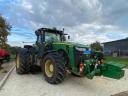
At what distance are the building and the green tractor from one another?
54.1 metres

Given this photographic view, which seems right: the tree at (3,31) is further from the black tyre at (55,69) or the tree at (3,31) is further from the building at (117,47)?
the building at (117,47)

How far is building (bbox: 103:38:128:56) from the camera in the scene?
65.3 meters

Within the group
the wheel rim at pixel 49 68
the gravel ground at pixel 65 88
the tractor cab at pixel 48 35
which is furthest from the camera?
the tractor cab at pixel 48 35

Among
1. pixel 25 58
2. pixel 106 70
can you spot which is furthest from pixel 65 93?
pixel 25 58

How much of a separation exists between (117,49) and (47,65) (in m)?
63.2

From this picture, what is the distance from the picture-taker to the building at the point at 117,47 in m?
65.3

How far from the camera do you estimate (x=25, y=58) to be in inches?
463

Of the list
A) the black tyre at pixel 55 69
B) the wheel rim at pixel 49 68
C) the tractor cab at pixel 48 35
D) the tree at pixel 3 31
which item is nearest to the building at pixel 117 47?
the tree at pixel 3 31

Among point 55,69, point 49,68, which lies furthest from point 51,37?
point 55,69

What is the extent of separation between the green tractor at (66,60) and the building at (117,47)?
54.1 metres

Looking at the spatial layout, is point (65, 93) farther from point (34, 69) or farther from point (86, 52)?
point (34, 69)

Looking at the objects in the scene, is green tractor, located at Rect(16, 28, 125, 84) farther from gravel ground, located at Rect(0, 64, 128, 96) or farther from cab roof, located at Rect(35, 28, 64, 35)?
gravel ground, located at Rect(0, 64, 128, 96)

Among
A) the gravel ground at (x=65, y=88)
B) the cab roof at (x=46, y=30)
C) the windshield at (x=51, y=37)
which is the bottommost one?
the gravel ground at (x=65, y=88)

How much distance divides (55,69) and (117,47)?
6433cm
